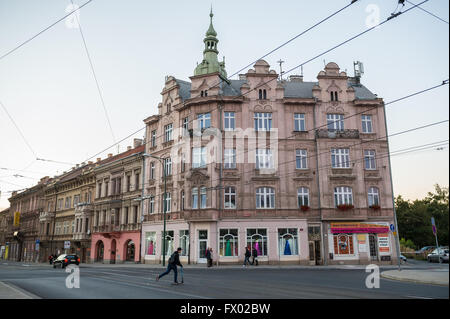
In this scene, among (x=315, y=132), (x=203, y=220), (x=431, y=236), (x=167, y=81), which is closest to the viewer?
(x=203, y=220)

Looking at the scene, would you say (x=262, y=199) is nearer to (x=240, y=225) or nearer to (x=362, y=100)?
(x=240, y=225)

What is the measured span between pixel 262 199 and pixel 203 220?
18.4 feet

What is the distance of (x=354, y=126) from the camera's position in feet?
115

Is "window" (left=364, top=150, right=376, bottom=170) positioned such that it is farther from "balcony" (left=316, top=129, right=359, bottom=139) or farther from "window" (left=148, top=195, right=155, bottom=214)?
"window" (left=148, top=195, right=155, bottom=214)

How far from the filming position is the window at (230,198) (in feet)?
109

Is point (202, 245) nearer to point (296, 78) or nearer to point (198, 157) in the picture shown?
point (198, 157)

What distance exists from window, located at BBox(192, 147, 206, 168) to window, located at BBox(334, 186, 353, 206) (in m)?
12.3

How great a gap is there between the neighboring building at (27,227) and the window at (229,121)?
135 ft

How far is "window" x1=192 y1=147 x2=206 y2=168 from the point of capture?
112 ft

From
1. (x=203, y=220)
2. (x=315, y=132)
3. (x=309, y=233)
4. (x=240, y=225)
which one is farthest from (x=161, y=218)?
(x=315, y=132)

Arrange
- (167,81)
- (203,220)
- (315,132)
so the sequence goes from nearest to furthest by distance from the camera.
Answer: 1. (203,220)
2. (315,132)
3. (167,81)

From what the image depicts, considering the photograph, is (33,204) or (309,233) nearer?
(309,233)

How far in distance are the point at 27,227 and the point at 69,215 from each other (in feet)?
67.5

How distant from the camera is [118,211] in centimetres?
4416
